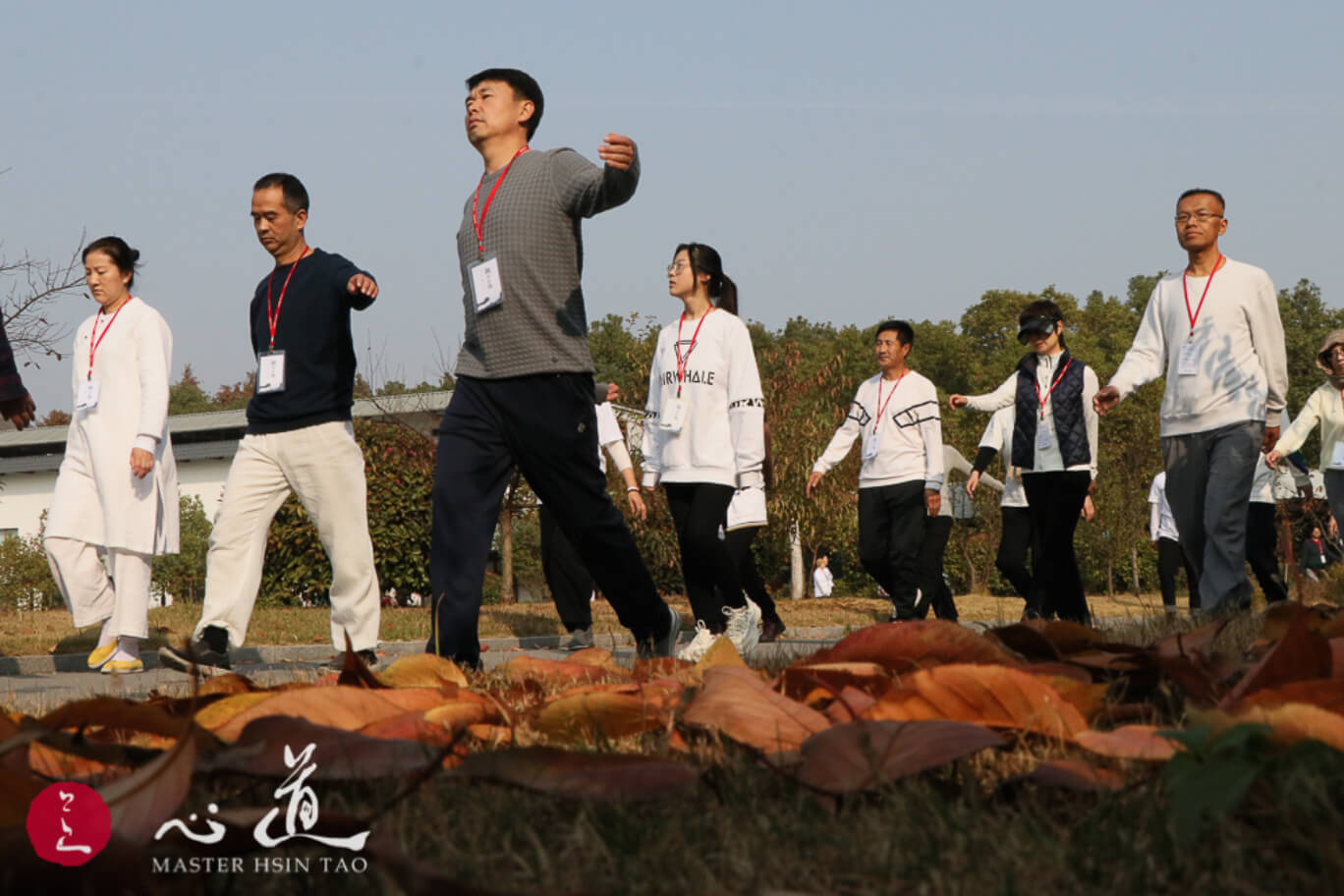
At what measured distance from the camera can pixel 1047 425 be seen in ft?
31.6

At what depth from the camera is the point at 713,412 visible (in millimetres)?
7957

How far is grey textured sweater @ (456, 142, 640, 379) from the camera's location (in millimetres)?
5293

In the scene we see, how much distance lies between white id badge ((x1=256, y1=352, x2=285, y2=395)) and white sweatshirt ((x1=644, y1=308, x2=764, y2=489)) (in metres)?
2.21

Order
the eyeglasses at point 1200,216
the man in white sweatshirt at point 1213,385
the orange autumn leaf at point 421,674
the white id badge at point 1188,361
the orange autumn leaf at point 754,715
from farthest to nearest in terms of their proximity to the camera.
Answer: the eyeglasses at point 1200,216, the white id badge at point 1188,361, the man in white sweatshirt at point 1213,385, the orange autumn leaf at point 421,674, the orange autumn leaf at point 754,715

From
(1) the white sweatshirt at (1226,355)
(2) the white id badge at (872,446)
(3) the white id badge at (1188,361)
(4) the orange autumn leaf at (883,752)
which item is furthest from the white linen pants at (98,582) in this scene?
(4) the orange autumn leaf at (883,752)

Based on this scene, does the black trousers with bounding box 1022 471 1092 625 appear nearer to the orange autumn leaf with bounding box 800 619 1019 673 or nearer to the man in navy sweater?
the man in navy sweater

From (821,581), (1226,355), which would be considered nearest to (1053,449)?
(1226,355)

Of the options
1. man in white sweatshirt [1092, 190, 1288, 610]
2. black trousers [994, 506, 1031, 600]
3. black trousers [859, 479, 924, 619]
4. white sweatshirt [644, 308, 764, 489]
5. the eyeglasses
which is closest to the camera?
man in white sweatshirt [1092, 190, 1288, 610]

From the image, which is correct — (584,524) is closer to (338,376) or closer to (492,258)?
(492,258)

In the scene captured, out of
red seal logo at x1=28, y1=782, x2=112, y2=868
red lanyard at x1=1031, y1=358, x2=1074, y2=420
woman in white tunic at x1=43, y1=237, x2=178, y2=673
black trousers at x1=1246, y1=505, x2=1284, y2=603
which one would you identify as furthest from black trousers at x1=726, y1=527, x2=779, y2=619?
red seal logo at x1=28, y1=782, x2=112, y2=868

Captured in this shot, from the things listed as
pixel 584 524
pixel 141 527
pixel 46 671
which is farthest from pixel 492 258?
pixel 46 671

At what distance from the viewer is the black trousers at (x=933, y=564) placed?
36.6ft

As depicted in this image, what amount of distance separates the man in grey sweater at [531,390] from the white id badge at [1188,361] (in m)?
3.53

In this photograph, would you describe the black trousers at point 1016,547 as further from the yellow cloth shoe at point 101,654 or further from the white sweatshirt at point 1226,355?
the yellow cloth shoe at point 101,654
